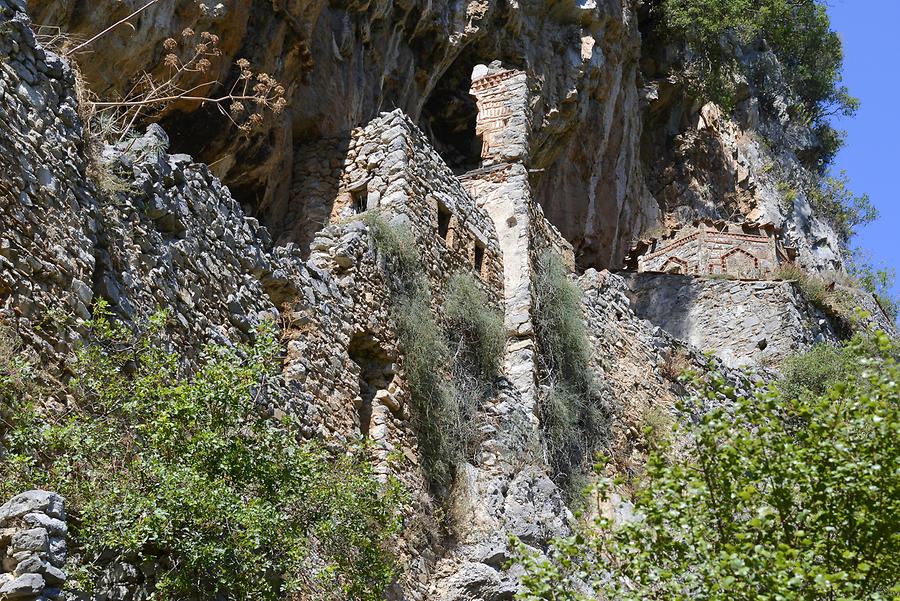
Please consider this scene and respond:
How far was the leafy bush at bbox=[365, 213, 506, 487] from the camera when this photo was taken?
12633mm

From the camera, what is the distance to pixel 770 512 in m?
7.63

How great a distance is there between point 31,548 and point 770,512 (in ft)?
14.3

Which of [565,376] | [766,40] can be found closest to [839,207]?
[766,40]

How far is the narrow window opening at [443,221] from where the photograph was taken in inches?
588

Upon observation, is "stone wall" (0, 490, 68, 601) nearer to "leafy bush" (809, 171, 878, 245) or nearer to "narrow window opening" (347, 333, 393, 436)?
"narrow window opening" (347, 333, 393, 436)

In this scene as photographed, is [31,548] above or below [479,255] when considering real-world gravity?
below

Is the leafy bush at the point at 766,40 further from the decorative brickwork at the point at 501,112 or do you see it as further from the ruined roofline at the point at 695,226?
the decorative brickwork at the point at 501,112

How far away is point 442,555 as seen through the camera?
12.1m

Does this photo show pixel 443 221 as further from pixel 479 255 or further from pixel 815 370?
pixel 815 370

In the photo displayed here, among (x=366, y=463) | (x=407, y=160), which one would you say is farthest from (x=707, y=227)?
(x=366, y=463)

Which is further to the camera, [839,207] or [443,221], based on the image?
[839,207]

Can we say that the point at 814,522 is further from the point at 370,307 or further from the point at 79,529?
the point at 370,307

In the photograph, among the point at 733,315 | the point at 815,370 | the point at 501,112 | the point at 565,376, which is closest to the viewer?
the point at 565,376

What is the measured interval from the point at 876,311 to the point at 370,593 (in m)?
22.2
